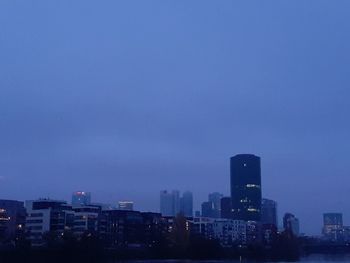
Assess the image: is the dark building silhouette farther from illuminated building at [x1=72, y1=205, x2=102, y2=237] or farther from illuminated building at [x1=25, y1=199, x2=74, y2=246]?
illuminated building at [x1=72, y1=205, x2=102, y2=237]

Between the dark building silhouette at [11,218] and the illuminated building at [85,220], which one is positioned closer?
the dark building silhouette at [11,218]

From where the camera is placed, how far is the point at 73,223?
342 ft

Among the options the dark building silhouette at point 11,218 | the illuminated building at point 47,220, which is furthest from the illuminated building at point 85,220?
the dark building silhouette at point 11,218

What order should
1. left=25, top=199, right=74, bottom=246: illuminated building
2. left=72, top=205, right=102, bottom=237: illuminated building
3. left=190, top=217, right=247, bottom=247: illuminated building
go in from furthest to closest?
1. left=190, top=217, right=247, bottom=247: illuminated building
2. left=72, top=205, right=102, bottom=237: illuminated building
3. left=25, top=199, right=74, bottom=246: illuminated building

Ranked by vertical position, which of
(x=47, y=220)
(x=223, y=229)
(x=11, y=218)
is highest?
(x=11, y=218)

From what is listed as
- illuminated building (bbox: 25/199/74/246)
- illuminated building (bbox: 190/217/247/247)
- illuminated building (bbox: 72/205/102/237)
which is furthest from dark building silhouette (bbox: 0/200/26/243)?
illuminated building (bbox: 190/217/247/247)

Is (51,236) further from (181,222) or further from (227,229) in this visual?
(227,229)

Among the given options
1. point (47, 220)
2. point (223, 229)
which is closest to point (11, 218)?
point (47, 220)

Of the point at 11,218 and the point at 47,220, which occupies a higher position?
the point at 11,218

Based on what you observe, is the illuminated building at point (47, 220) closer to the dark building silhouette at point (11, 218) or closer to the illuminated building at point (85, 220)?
the illuminated building at point (85, 220)

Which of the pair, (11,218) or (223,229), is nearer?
(11,218)

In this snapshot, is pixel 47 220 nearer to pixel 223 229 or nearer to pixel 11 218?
pixel 11 218

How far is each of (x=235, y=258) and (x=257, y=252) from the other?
272 inches

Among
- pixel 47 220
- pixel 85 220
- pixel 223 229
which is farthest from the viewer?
pixel 223 229
